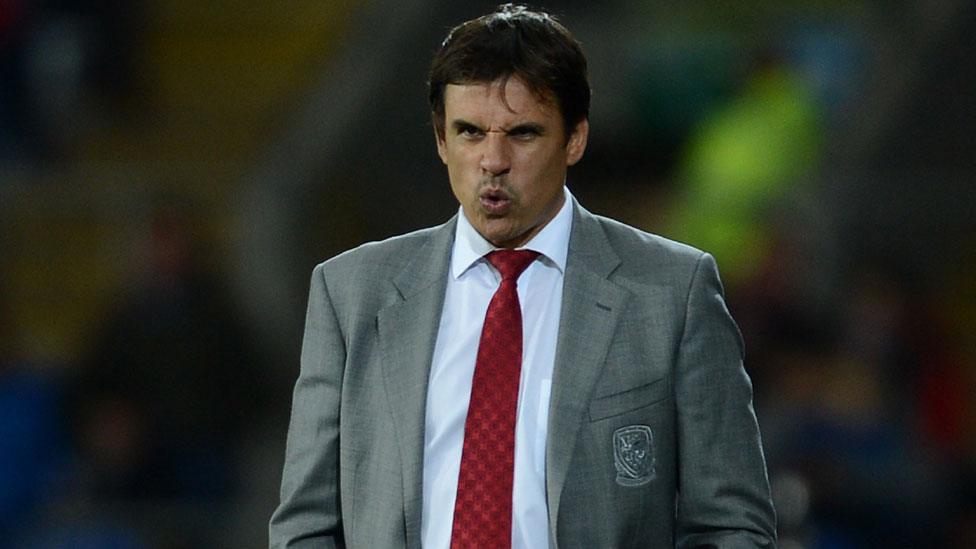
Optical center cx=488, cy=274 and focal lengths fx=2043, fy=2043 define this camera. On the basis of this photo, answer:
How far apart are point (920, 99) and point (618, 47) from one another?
5.05ft

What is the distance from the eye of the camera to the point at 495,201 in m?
3.57

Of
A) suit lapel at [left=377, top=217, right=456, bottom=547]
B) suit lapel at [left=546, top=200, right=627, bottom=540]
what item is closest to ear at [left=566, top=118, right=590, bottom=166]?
suit lapel at [left=546, top=200, right=627, bottom=540]

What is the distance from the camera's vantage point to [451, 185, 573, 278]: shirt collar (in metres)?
3.66

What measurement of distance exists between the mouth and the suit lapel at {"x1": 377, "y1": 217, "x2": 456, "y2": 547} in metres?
0.17

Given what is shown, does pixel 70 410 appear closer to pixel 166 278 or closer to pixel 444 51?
pixel 166 278

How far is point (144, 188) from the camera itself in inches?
404

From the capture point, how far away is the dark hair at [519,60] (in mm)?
3533

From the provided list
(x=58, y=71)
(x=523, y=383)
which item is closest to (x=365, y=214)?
(x=58, y=71)

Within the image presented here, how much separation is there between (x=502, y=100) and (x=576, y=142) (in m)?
0.21

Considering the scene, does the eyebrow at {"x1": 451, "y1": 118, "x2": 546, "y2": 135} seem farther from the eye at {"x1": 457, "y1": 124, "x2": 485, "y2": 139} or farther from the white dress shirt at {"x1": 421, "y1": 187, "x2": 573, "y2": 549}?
the white dress shirt at {"x1": 421, "y1": 187, "x2": 573, "y2": 549}

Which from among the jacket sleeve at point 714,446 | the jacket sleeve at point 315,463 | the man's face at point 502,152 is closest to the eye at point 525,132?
the man's face at point 502,152

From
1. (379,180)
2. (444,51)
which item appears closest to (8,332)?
(379,180)

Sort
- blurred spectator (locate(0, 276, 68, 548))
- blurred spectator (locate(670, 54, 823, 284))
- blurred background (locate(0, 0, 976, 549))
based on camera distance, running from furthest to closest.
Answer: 1. blurred spectator (locate(670, 54, 823, 284))
2. blurred spectator (locate(0, 276, 68, 548))
3. blurred background (locate(0, 0, 976, 549))

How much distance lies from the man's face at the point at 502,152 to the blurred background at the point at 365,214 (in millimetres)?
3118
